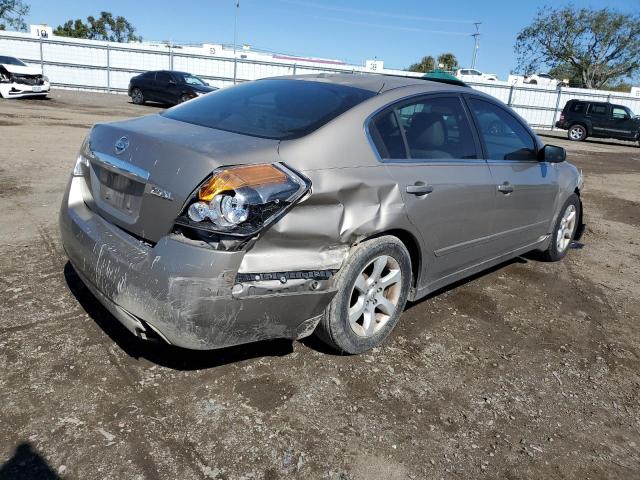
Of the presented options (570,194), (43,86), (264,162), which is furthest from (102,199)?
(43,86)

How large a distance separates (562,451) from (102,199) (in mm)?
2683

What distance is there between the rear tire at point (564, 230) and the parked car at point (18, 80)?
19644 millimetres

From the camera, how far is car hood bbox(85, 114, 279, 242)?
2.49 m

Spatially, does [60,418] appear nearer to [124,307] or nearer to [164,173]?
[124,307]

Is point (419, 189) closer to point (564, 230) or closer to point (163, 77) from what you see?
point (564, 230)

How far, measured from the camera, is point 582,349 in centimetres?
358

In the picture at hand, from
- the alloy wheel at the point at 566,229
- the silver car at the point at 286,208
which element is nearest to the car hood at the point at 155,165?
the silver car at the point at 286,208

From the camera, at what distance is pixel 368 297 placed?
3113mm

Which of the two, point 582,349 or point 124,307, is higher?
point 124,307

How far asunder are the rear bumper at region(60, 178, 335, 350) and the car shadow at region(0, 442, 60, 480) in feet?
2.17

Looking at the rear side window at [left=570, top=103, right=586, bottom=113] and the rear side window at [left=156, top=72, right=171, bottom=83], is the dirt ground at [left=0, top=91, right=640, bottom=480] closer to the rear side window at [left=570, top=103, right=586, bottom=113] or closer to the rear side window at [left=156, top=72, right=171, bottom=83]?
the rear side window at [left=156, top=72, right=171, bottom=83]

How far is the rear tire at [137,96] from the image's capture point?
23438 millimetres

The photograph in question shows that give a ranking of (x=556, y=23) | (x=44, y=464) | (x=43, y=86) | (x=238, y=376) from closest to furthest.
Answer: (x=44, y=464), (x=238, y=376), (x=43, y=86), (x=556, y=23)

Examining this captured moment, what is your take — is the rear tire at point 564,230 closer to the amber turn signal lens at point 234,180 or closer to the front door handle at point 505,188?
the front door handle at point 505,188
